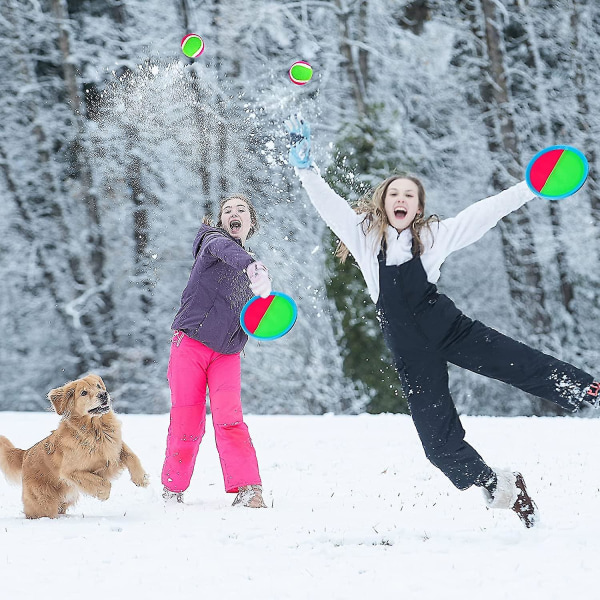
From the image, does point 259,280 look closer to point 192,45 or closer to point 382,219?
point 382,219

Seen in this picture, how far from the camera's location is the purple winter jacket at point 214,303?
4.30 metres

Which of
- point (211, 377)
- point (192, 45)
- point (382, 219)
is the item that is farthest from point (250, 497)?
point (192, 45)

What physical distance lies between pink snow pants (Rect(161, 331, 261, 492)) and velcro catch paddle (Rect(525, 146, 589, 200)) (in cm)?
191

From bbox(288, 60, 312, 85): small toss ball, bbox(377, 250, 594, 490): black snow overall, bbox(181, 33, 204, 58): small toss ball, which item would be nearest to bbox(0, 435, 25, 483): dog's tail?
bbox(377, 250, 594, 490): black snow overall

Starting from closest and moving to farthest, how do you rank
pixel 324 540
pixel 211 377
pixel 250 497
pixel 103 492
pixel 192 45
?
pixel 324 540, pixel 103 492, pixel 250 497, pixel 211 377, pixel 192 45

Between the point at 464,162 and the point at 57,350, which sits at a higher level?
the point at 464,162

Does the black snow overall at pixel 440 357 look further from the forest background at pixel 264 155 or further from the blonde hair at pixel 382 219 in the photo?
the forest background at pixel 264 155

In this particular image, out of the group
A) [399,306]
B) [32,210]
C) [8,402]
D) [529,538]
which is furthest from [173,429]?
[8,402]

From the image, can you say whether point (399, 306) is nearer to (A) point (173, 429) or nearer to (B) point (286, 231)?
(A) point (173, 429)

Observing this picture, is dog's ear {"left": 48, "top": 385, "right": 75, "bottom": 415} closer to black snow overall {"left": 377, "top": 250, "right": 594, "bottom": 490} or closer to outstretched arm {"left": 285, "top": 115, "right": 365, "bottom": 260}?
outstretched arm {"left": 285, "top": 115, "right": 365, "bottom": 260}

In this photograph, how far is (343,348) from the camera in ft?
38.6

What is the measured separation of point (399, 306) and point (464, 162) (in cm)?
1171

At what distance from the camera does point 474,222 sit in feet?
11.8

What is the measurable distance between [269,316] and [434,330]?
2.59 feet
